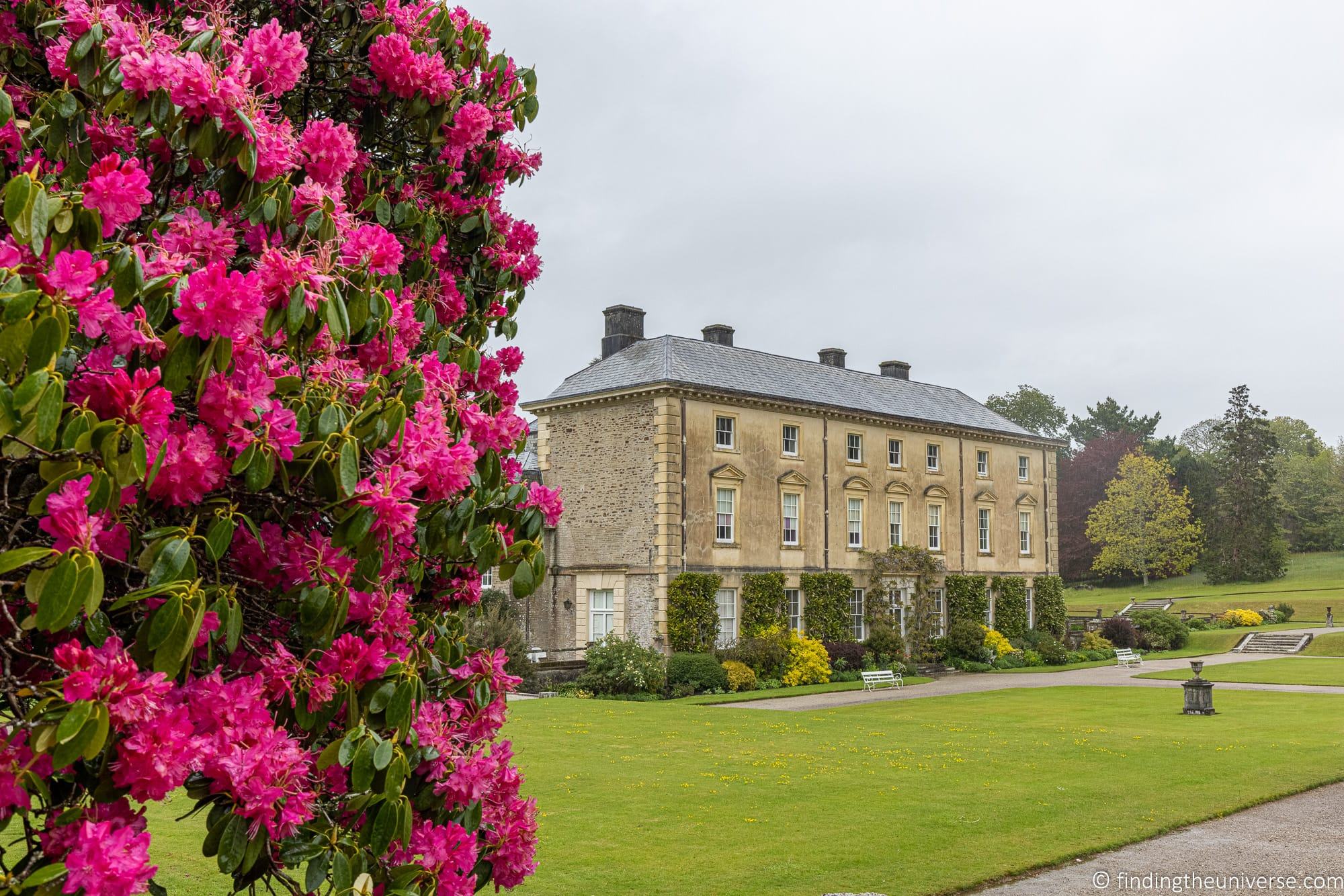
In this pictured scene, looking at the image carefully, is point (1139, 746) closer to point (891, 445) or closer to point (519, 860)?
point (519, 860)

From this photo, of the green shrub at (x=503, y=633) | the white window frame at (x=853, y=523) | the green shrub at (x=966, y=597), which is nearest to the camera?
the green shrub at (x=503, y=633)

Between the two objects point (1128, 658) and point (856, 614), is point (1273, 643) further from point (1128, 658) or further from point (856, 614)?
point (856, 614)

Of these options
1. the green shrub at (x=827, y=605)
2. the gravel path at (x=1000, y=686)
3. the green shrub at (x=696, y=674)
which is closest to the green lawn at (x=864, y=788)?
the gravel path at (x=1000, y=686)

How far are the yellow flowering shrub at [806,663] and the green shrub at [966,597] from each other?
26.8ft

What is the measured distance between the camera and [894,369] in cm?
4441

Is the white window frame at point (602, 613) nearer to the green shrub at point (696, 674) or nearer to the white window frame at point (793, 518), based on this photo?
the green shrub at point (696, 674)

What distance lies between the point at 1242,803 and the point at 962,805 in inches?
134

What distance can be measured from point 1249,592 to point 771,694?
56.6 metres

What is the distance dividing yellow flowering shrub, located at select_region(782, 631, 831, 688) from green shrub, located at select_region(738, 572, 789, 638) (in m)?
0.73

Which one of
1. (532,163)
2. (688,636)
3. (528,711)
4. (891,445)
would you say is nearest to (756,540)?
(688,636)

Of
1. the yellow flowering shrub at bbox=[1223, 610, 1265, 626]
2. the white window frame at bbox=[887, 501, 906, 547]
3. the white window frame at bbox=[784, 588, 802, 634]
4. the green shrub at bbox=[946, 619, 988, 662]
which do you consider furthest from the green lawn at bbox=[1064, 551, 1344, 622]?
the white window frame at bbox=[784, 588, 802, 634]

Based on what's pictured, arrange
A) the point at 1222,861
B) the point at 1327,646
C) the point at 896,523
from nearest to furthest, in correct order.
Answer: the point at 1222,861 → the point at 896,523 → the point at 1327,646

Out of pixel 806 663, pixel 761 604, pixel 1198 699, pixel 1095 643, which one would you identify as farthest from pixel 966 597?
pixel 1198 699

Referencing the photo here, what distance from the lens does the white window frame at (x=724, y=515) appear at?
33125 mm
